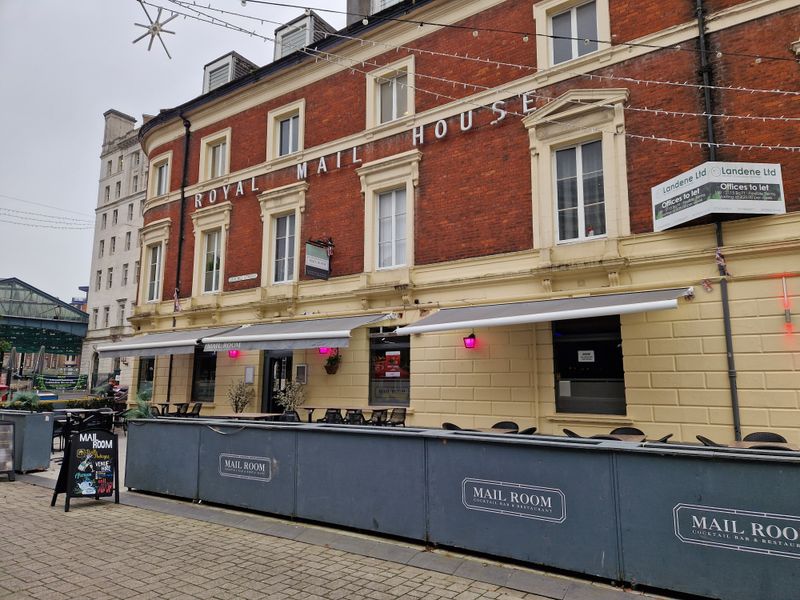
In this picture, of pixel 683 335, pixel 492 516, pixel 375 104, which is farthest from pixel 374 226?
pixel 492 516

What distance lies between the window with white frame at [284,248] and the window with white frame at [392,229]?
3.13 metres

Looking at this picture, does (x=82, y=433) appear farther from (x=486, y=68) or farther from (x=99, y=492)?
(x=486, y=68)

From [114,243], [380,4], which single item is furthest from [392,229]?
[114,243]

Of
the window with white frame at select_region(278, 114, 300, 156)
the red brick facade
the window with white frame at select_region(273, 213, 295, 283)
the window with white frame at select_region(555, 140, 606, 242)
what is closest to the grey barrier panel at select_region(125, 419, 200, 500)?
the red brick facade

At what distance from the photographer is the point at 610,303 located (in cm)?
858

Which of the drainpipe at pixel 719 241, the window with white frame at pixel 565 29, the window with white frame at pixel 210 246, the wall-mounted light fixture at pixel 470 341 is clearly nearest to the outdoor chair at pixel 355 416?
the wall-mounted light fixture at pixel 470 341

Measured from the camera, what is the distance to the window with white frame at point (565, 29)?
10.9 m

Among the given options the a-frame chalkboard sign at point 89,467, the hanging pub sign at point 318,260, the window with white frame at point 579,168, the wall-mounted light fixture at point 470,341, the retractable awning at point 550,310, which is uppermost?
the window with white frame at point 579,168

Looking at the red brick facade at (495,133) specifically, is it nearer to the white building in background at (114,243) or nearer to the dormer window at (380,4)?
the dormer window at (380,4)

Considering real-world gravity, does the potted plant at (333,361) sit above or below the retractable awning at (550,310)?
below

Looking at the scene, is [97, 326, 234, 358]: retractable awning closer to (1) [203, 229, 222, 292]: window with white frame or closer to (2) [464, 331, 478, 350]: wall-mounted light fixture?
(1) [203, 229, 222, 292]: window with white frame

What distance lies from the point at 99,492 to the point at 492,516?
567cm

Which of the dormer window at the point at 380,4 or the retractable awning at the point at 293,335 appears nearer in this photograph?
the retractable awning at the point at 293,335

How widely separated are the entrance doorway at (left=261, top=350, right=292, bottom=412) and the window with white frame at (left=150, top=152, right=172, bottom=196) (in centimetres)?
855
